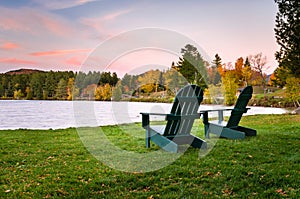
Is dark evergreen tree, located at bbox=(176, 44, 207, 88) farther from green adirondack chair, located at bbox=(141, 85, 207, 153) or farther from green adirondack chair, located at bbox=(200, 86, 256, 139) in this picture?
green adirondack chair, located at bbox=(141, 85, 207, 153)

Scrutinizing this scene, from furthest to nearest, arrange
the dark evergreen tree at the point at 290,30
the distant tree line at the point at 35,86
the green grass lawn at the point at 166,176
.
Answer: the distant tree line at the point at 35,86 → the dark evergreen tree at the point at 290,30 → the green grass lawn at the point at 166,176

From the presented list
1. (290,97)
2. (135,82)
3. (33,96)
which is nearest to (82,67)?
(135,82)

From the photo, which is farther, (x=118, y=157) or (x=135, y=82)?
(x=135, y=82)

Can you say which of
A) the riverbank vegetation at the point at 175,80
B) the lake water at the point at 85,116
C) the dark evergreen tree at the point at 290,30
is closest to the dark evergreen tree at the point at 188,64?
the riverbank vegetation at the point at 175,80

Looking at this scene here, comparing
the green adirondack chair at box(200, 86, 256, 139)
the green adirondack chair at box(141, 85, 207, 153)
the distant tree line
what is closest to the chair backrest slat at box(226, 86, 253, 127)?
the green adirondack chair at box(200, 86, 256, 139)

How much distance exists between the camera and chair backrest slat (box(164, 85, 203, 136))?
14.6 ft

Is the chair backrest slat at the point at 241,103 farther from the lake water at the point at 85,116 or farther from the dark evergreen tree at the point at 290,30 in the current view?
the dark evergreen tree at the point at 290,30

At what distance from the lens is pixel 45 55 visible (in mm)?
17859

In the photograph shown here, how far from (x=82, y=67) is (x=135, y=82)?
36.3 inches

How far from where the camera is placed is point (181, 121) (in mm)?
4547

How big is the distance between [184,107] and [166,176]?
63.6 inches

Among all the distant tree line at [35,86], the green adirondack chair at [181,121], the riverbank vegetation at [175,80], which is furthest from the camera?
the distant tree line at [35,86]

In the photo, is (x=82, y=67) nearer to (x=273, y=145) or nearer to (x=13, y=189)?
(x=13, y=189)

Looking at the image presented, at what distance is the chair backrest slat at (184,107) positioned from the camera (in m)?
4.46
